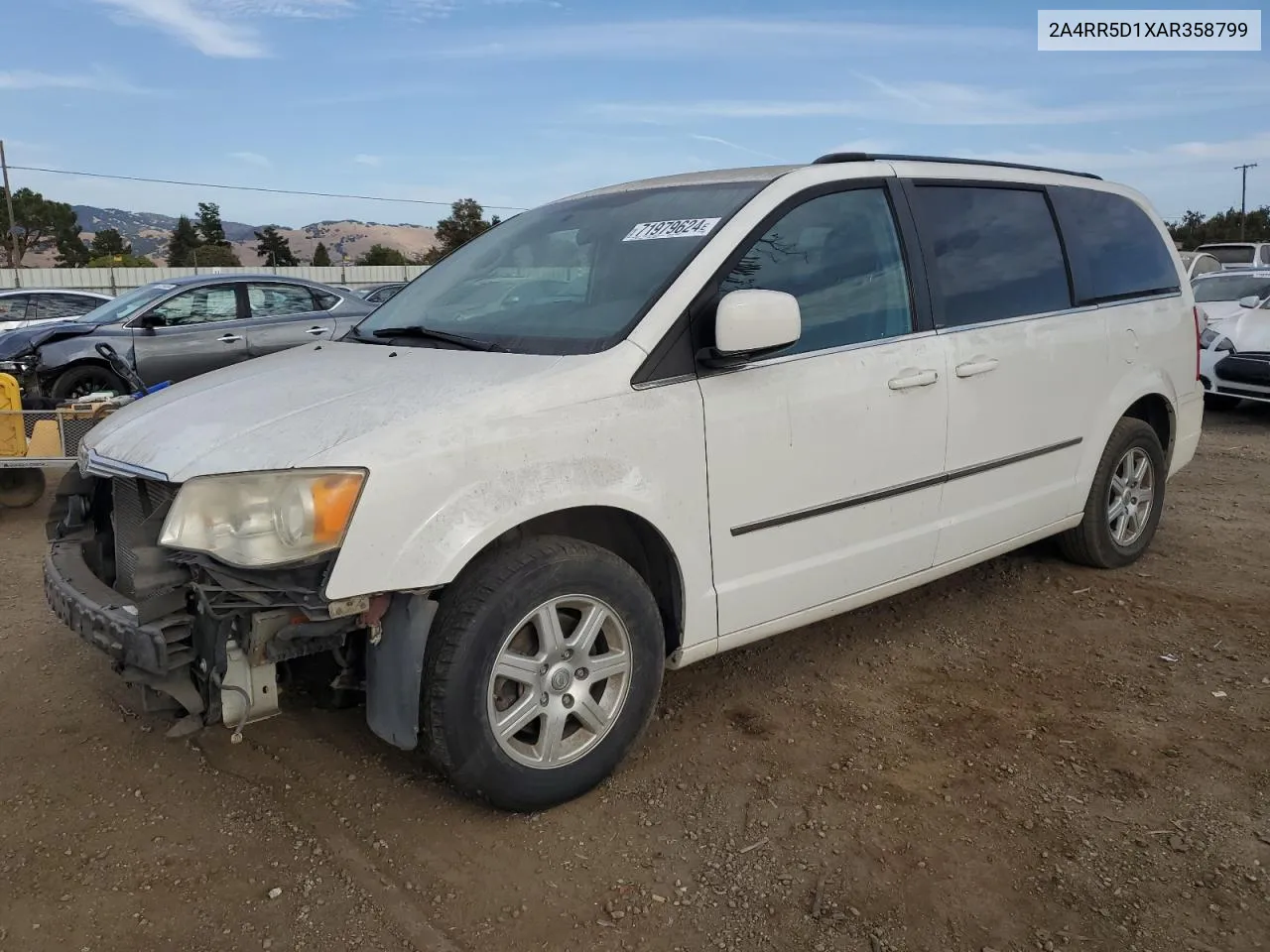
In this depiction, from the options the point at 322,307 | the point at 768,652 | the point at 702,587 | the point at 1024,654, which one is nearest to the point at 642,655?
the point at 702,587

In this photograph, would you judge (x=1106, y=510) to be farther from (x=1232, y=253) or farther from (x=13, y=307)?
(x=1232, y=253)

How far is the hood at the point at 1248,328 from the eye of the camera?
32.6 feet

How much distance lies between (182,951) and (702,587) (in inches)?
65.7

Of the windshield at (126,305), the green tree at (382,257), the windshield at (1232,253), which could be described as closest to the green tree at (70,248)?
the green tree at (382,257)

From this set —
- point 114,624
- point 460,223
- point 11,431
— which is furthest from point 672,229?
point 460,223

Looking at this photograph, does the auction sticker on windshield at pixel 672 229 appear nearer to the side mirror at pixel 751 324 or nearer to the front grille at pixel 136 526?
the side mirror at pixel 751 324

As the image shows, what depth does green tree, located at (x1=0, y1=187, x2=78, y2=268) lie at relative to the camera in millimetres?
53125

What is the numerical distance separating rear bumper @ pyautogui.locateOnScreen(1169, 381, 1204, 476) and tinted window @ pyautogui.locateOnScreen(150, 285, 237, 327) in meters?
8.70

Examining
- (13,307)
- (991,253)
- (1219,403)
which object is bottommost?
(1219,403)

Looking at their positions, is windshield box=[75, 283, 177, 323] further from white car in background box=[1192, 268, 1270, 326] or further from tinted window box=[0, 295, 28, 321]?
white car in background box=[1192, 268, 1270, 326]

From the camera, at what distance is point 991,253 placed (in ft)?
13.2

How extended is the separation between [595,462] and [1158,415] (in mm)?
3621

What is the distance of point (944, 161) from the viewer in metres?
3.99

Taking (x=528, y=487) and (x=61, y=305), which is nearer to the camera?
(x=528, y=487)
